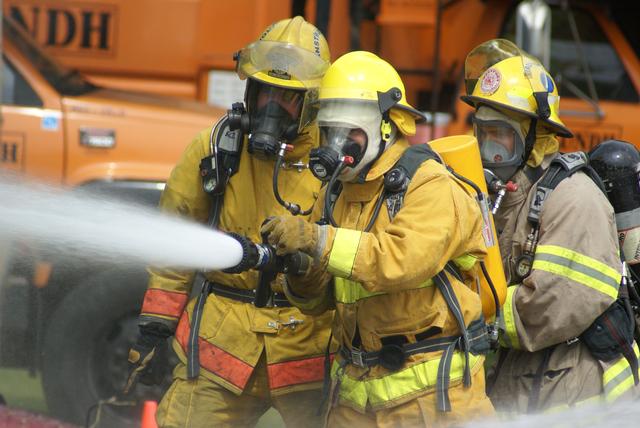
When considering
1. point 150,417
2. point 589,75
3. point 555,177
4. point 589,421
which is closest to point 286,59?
point 555,177

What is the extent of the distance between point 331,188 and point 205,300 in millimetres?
869

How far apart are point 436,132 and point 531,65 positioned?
2.95 meters

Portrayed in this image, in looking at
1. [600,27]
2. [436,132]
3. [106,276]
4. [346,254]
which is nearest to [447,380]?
[346,254]

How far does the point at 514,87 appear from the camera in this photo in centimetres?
445

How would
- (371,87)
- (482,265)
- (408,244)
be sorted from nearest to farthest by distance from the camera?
(408,244)
(371,87)
(482,265)

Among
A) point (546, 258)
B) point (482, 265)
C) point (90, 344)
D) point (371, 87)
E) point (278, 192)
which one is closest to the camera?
point (371, 87)

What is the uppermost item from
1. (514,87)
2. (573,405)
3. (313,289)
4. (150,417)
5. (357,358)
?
(514,87)

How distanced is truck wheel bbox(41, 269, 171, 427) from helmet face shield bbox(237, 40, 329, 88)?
1.96 meters

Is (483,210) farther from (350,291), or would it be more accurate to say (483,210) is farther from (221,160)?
(221,160)

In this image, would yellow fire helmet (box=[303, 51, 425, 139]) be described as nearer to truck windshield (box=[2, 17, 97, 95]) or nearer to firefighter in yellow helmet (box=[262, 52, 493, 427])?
firefighter in yellow helmet (box=[262, 52, 493, 427])

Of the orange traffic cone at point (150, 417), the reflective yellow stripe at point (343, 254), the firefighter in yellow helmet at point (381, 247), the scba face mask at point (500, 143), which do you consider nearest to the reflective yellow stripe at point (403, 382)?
the firefighter in yellow helmet at point (381, 247)

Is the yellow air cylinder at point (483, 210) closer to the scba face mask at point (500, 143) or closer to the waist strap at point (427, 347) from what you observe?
the waist strap at point (427, 347)

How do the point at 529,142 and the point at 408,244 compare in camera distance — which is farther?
the point at 529,142

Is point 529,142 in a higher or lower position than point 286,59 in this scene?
lower
